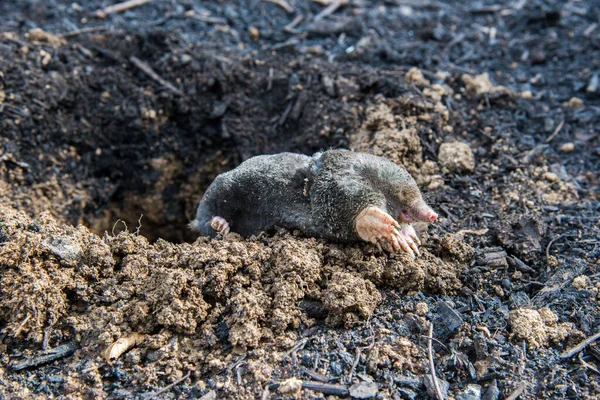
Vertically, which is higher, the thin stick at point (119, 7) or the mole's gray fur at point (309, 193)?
the thin stick at point (119, 7)

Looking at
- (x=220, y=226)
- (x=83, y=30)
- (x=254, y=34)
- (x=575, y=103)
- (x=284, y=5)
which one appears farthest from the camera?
(x=284, y=5)

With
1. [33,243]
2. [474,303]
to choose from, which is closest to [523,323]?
[474,303]

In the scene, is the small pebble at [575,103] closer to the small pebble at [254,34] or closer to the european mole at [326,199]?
the european mole at [326,199]

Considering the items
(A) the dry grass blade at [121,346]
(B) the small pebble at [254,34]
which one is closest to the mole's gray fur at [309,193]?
(A) the dry grass blade at [121,346]

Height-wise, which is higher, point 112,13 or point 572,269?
point 112,13

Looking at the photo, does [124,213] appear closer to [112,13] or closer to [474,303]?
[112,13]

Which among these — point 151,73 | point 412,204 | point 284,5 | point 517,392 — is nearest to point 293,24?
point 284,5

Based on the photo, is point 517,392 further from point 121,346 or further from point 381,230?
point 121,346
